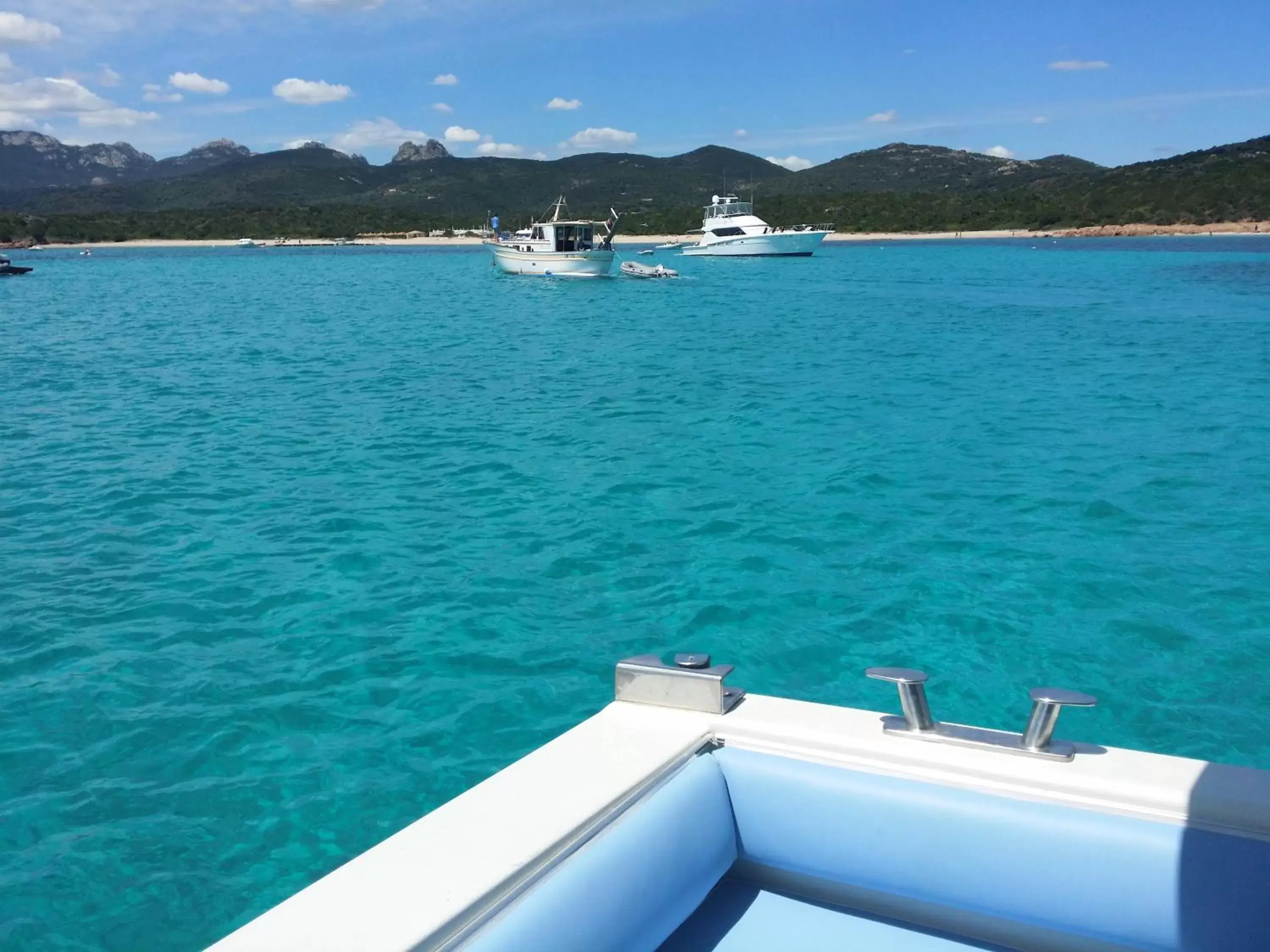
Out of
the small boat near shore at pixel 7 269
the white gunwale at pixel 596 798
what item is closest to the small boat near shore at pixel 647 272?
the small boat near shore at pixel 7 269

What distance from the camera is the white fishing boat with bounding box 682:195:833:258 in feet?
219

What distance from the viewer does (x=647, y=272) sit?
160 feet

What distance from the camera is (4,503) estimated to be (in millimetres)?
10273

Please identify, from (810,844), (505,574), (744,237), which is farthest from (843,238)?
(810,844)

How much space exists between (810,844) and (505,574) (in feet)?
18.9

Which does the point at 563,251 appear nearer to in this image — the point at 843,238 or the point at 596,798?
the point at 596,798

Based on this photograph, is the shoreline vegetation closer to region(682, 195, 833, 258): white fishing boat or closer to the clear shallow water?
region(682, 195, 833, 258): white fishing boat

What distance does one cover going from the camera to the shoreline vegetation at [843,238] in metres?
87.6

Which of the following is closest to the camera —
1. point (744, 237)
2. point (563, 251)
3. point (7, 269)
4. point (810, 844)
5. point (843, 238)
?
point (810, 844)

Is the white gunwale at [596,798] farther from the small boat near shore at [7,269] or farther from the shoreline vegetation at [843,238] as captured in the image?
the shoreline vegetation at [843,238]

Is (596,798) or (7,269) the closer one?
(596,798)

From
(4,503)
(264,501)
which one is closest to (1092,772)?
(264,501)

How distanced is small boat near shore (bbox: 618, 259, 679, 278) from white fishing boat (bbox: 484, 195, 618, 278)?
225 cm

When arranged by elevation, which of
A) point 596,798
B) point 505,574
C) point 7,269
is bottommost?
point 505,574
